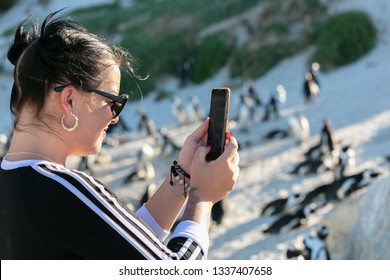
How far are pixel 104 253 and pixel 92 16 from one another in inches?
813

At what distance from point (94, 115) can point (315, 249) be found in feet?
10.0

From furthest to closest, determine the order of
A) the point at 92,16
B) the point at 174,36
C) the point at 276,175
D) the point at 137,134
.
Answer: the point at 92,16 < the point at 174,36 < the point at 137,134 < the point at 276,175

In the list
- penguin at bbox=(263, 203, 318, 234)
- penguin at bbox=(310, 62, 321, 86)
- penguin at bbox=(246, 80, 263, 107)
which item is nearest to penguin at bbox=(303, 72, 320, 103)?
penguin at bbox=(310, 62, 321, 86)

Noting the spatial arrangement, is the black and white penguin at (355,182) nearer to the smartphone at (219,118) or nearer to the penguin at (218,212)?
the penguin at (218,212)

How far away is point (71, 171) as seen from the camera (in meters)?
0.97

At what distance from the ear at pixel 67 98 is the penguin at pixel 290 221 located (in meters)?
4.37

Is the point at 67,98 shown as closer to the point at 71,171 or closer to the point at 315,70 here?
the point at 71,171

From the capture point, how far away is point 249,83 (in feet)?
40.8

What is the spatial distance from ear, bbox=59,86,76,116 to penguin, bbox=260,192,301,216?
4.85 meters

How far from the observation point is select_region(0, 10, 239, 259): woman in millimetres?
921
